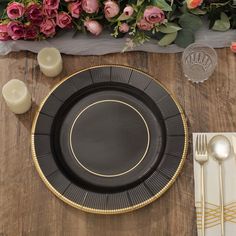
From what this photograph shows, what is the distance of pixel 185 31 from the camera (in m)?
1.02

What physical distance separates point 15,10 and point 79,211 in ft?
1.60

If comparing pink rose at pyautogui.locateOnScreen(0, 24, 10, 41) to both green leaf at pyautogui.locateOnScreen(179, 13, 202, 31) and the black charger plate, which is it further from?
green leaf at pyautogui.locateOnScreen(179, 13, 202, 31)

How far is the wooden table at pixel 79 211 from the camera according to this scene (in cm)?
88

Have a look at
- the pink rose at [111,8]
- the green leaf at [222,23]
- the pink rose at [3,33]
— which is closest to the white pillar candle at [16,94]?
the pink rose at [3,33]

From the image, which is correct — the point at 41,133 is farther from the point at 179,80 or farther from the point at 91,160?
the point at 179,80

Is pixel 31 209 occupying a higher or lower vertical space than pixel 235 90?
lower

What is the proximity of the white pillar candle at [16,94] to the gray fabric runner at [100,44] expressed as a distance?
134mm

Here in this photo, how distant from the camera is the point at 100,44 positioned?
1.03 metres

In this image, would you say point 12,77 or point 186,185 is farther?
point 12,77

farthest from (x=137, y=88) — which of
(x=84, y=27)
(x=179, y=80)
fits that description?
(x=84, y=27)

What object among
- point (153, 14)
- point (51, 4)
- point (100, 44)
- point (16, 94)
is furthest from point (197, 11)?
point (16, 94)

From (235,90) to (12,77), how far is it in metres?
0.56

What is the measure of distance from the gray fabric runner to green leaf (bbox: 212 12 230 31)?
1 centimetres

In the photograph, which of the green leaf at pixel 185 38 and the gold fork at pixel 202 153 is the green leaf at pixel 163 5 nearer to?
the green leaf at pixel 185 38
